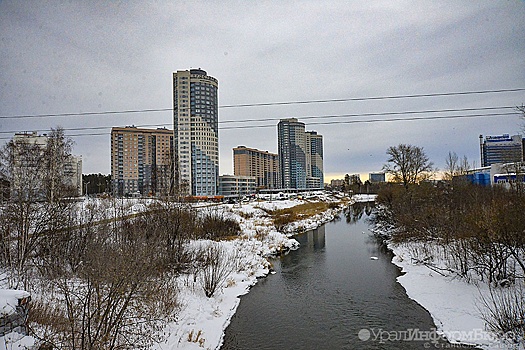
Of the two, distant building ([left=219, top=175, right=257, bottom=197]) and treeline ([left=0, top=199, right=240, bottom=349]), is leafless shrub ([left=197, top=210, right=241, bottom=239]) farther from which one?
distant building ([left=219, top=175, right=257, bottom=197])

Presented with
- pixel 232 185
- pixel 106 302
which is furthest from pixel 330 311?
pixel 232 185

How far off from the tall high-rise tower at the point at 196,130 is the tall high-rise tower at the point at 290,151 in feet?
168

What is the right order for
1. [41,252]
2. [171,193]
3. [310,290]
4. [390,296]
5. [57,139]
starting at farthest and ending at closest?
[57,139], [171,193], [310,290], [390,296], [41,252]

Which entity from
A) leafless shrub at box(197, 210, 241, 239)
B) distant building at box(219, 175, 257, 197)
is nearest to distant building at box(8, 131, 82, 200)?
leafless shrub at box(197, 210, 241, 239)

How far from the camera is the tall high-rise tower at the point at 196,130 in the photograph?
6044cm

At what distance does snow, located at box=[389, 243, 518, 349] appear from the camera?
23.9 feet

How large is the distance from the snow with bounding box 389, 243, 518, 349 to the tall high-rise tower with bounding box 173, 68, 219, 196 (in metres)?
50.3

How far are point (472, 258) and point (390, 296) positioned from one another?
2.74m

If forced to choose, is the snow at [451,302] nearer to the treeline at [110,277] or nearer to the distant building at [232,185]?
the treeline at [110,277]

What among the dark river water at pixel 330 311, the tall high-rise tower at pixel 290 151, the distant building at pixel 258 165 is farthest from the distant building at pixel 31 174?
the tall high-rise tower at pixel 290 151

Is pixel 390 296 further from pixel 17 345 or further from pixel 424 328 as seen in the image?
pixel 17 345

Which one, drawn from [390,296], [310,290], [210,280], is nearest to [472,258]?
[390,296]

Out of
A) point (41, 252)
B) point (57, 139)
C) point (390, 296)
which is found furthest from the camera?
point (57, 139)

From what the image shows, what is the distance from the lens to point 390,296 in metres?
10.6
